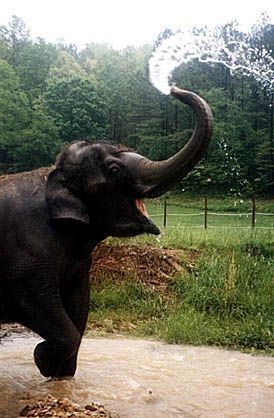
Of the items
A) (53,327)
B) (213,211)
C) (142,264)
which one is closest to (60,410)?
(53,327)

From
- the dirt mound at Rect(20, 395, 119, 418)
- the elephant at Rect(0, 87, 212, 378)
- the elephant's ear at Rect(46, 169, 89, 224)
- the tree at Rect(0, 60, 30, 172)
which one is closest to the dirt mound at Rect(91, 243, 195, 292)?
the elephant at Rect(0, 87, 212, 378)

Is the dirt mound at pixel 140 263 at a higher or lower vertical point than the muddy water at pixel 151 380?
higher

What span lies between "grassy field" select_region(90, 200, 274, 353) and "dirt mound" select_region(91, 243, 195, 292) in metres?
0.14

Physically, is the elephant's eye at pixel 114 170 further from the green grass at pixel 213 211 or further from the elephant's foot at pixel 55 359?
the green grass at pixel 213 211

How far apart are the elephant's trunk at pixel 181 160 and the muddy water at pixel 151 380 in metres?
1.46

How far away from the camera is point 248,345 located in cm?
809

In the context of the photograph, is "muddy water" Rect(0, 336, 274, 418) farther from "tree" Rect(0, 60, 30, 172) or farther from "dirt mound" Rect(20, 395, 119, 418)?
"tree" Rect(0, 60, 30, 172)

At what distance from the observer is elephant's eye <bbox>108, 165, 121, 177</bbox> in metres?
4.91

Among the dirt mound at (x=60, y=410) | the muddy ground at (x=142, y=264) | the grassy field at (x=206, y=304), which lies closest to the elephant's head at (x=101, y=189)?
the dirt mound at (x=60, y=410)

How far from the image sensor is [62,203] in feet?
16.0

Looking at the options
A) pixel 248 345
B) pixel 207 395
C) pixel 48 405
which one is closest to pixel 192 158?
pixel 48 405

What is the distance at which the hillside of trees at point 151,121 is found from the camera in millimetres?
26562

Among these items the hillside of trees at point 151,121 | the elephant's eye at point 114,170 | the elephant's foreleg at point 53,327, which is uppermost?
the hillside of trees at point 151,121

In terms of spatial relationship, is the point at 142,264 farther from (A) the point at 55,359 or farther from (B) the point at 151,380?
(A) the point at 55,359
